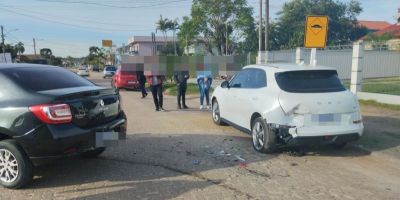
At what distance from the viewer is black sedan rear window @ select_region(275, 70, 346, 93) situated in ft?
21.6

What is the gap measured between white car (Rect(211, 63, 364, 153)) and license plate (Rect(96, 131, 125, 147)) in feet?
8.09

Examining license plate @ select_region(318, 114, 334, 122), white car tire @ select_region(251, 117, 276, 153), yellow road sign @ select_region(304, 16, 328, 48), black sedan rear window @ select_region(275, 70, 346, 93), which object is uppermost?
yellow road sign @ select_region(304, 16, 328, 48)

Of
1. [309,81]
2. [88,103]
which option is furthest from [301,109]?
[88,103]

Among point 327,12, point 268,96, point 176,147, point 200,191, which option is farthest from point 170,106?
point 327,12

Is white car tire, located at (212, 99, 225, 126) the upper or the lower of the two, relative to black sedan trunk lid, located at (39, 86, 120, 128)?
lower

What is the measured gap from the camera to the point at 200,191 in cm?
495

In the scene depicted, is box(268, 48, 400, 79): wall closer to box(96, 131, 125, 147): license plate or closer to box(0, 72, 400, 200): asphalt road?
box(0, 72, 400, 200): asphalt road

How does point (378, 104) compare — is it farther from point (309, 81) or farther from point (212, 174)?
point (212, 174)

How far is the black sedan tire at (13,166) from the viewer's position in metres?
4.97

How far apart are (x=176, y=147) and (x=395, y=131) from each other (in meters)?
4.66

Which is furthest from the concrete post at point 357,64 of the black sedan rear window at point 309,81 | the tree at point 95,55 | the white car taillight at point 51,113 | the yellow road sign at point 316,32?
the tree at point 95,55

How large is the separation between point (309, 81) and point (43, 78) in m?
4.20

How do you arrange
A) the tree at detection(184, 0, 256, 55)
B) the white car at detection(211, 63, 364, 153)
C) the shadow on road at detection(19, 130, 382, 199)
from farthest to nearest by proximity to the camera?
the tree at detection(184, 0, 256, 55) → the white car at detection(211, 63, 364, 153) → the shadow on road at detection(19, 130, 382, 199)

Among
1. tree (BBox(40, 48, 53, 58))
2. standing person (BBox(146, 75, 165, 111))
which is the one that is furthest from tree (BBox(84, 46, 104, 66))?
standing person (BBox(146, 75, 165, 111))
